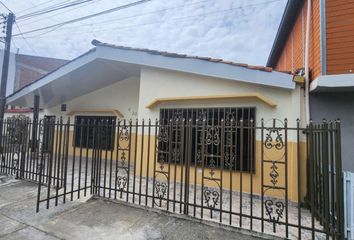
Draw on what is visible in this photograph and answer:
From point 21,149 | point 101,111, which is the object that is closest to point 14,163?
point 21,149

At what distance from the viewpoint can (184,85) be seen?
21.3 ft

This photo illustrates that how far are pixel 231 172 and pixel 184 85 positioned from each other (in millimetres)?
3299

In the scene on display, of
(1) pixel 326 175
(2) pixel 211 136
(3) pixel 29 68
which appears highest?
(3) pixel 29 68

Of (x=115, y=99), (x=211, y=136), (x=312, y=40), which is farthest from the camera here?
(x=115, y=99)

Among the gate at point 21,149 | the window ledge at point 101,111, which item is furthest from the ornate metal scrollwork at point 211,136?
the window ledge at point 101,111

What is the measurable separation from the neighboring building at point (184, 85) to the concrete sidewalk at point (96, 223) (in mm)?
2165

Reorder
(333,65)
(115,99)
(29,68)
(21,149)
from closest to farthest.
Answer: (333,65) < (21,149) < (115,99) < (29,68)

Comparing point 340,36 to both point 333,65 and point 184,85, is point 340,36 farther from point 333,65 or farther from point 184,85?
point 184,85

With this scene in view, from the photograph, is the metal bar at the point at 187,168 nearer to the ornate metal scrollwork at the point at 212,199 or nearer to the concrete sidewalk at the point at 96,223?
the concrete sidewalk at the point at 96,223

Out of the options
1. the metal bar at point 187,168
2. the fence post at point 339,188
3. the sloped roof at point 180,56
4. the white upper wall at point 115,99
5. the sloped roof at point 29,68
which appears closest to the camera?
the fence post at point 339,188

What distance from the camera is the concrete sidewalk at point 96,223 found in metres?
3.63

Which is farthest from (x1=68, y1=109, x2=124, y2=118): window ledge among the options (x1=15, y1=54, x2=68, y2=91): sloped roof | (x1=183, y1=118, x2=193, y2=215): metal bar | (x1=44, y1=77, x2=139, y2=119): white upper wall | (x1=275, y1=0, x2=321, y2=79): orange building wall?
(x1=15, y1=54, x2=68, y2=91): sloped roof

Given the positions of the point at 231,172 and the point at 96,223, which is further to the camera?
the point at 96,223

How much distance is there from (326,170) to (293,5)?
523cm
